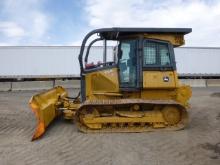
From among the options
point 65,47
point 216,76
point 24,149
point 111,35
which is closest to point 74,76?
point 65,47

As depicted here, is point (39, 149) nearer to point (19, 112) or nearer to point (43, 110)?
point (43, 110)

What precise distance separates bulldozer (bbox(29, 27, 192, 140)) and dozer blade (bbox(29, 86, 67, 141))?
0.02 metres

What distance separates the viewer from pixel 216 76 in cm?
2836

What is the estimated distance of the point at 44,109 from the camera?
9328 millimetres

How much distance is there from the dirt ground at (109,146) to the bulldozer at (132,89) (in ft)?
1.18

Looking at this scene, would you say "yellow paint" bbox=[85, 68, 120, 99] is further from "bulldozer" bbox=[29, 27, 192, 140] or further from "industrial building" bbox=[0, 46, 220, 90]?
"industrial building" bbox=[0, 46, 220, 90]

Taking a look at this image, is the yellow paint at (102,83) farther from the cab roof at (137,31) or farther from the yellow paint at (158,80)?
the cab roof at (137,31)

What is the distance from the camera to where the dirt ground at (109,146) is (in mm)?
7117

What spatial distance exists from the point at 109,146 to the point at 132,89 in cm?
221

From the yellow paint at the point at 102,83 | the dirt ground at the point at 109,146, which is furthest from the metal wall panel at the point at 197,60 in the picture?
the yellow paint at the point at 102,83

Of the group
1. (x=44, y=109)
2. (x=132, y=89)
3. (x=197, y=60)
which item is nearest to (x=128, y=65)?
(x=132, y=89)

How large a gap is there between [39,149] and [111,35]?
374 cm

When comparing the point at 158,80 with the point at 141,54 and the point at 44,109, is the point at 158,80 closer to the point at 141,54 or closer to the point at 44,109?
the point at 141,54

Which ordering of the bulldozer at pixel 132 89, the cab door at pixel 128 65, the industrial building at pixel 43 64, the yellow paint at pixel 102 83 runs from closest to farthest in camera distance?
the bulldozer at pixel 132 89 → the cab door at pixel 128 65 → the yellow paint at pixel 102 83 → the industrial building at pixel 43 64
